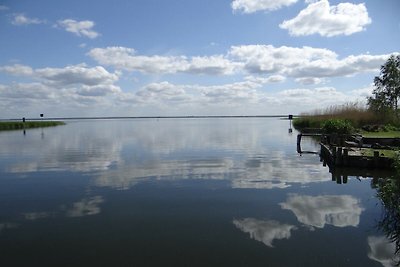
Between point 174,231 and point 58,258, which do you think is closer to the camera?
point 58,258

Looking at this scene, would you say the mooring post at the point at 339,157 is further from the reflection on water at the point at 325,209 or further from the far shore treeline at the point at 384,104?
the far shore treeline at the point at 384,104

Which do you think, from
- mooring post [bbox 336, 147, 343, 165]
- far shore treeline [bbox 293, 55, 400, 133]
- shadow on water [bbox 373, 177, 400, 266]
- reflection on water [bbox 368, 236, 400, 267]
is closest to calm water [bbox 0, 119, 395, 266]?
reflection on water [bbox 368, 236, 400, 267]

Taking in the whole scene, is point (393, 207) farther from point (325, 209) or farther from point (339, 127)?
point (339, 127)

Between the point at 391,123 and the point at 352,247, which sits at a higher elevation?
the point at 391,123

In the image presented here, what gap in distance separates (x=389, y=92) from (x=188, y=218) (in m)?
40.7

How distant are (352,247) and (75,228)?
25.1ft

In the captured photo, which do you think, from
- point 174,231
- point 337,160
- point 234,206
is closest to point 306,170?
point 337,160

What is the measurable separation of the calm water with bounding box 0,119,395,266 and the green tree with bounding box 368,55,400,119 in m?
26.8

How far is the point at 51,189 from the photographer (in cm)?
1662

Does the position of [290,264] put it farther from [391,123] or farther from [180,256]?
[391,123]

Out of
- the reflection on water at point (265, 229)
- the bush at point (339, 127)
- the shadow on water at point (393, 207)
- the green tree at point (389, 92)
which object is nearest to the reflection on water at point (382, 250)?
the shadow on water at point (393, 207)

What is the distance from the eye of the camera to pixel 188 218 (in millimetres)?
12062

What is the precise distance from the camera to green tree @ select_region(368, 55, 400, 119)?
144 feet

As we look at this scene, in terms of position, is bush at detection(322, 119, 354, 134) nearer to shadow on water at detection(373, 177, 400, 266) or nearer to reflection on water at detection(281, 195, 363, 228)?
reflection on water at detection(281, 195, 363, 228)
